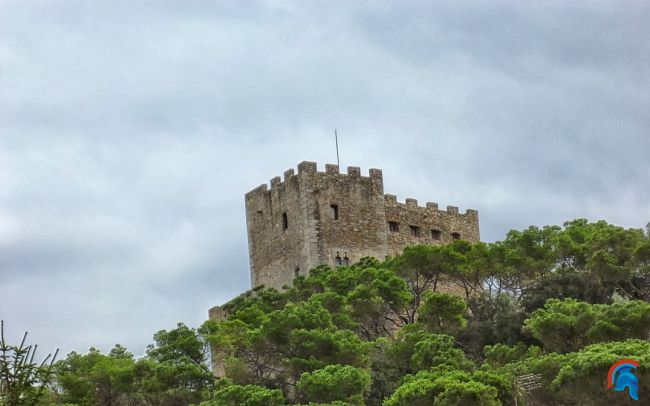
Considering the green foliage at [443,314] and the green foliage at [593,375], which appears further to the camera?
the green foliage at [443,314]

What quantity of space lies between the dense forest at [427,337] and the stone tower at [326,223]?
8.06ft

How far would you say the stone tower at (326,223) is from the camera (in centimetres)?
4888

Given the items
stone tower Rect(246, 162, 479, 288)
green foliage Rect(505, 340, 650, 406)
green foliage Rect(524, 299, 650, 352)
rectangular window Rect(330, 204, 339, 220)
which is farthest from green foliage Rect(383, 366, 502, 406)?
rectangular window Rect(330, 204, 339, 220)

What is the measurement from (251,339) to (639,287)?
45.4 ft

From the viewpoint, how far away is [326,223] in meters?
49.0

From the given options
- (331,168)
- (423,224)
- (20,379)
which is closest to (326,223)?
(331,168)

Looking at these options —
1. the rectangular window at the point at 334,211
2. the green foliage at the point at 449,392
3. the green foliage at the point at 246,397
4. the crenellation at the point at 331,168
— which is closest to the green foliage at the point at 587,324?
the green foliage at the point at 449,392

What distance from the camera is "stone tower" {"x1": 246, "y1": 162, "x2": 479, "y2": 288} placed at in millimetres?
48875

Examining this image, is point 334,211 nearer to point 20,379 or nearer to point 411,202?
point 411,202

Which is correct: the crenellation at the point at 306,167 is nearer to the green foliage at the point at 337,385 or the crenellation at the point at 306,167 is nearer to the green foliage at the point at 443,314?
the green foliage at the point at 443,314

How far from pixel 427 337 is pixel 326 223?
40.9 ft

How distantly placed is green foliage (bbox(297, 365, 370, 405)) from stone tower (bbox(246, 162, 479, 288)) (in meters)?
14.2

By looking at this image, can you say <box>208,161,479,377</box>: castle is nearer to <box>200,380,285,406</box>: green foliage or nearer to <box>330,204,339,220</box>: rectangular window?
<box>330,204,339,220</box>: rectangular window

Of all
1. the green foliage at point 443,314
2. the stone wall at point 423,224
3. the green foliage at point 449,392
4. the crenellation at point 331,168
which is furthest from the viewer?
the stone wall at point 423,224
